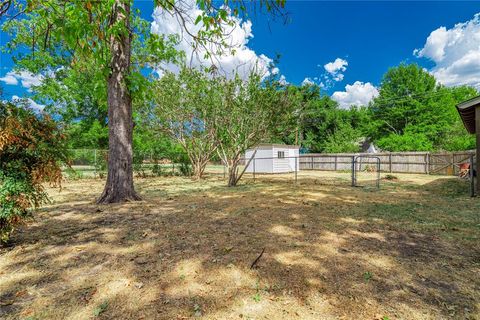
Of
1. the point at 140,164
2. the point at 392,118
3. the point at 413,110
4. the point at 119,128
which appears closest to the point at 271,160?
the point at 140,164

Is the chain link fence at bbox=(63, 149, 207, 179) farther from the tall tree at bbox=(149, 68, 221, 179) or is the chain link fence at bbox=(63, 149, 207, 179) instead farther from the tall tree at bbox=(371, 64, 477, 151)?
the tall tree at bbox=(371, 64, 477, 151)

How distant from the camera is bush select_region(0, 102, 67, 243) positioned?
266 centimetres

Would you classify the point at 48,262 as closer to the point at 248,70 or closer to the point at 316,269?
the point at 316,269

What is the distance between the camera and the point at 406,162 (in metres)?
18.5

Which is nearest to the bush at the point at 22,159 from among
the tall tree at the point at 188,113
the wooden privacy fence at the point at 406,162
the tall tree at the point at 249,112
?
the tall tree at the point at 249,112

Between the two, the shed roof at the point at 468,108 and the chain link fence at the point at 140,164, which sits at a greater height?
the shed roof at the point at 468,108

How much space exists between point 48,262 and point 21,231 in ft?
5.17

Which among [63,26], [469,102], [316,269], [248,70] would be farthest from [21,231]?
[469,102]

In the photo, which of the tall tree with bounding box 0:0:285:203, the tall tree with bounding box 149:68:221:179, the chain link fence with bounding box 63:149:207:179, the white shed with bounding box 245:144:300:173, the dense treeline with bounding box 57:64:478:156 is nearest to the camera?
the tall tree with bounding box 0:0:285:203

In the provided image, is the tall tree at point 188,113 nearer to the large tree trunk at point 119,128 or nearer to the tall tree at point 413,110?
the large tree trunk at point 119,128

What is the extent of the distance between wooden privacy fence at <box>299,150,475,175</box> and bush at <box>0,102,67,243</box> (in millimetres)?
12415

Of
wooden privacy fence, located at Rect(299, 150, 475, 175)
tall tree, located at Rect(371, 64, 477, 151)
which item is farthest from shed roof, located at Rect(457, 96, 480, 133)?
tall tree, located at Rect(371, 64, 477, 151)

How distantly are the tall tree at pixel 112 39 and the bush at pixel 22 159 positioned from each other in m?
0.99

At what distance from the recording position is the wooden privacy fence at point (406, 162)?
51.0 feet
